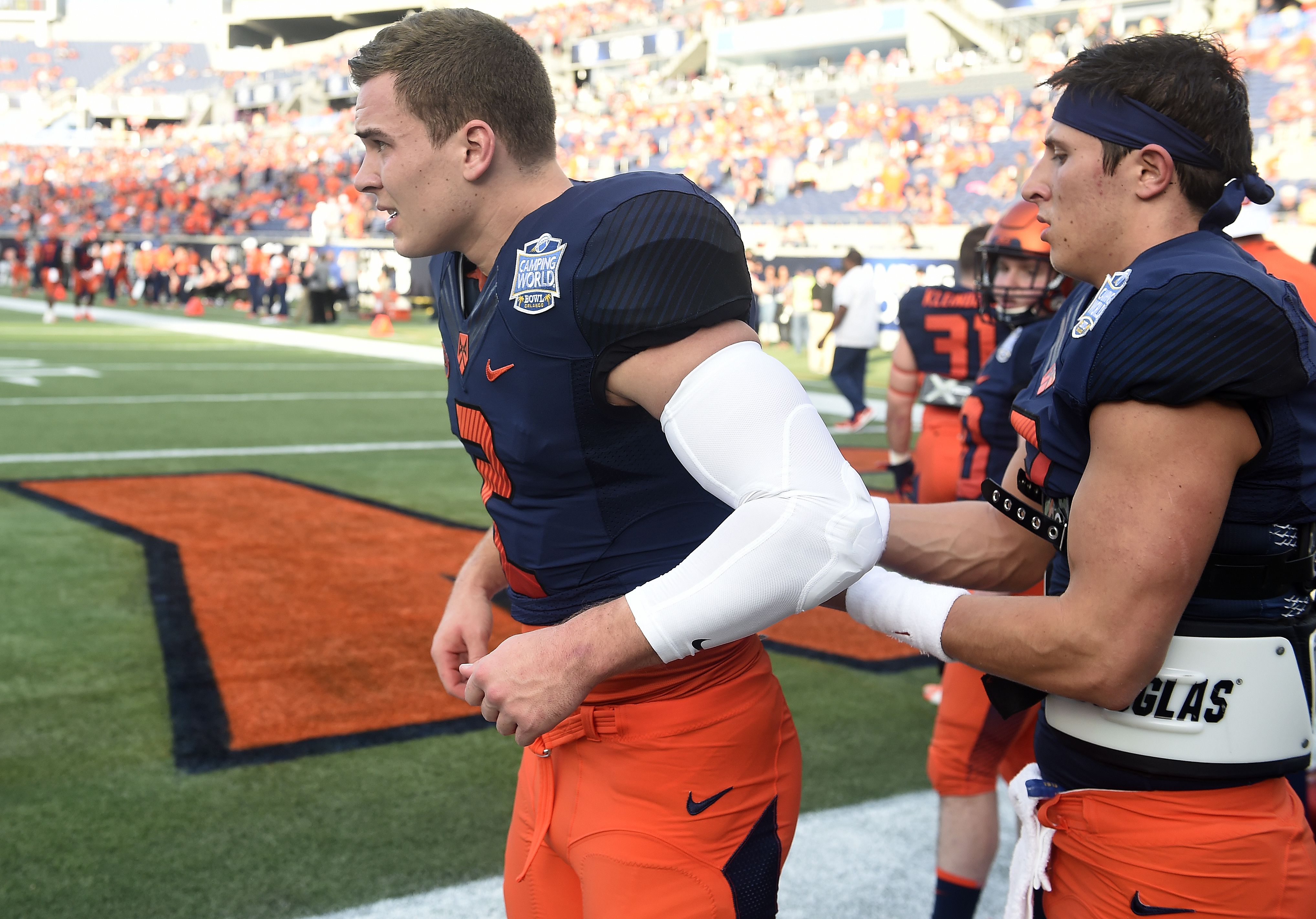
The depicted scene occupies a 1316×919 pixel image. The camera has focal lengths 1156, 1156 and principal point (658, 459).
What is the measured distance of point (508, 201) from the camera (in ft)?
5.53

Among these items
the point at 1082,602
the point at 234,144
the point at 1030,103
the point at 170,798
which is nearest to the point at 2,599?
the point at 170,798

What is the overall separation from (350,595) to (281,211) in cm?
3365

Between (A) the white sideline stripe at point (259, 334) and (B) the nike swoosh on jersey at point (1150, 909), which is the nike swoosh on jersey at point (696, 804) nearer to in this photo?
(B) the nike swoosh on jersey at point (1150, 909)

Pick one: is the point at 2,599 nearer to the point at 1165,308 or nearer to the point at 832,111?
the point at 1165,308

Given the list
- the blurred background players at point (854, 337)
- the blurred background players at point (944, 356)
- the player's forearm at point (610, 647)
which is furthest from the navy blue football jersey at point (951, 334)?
the blurred background players at point (854, 337)

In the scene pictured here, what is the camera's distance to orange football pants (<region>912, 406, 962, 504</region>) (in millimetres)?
4023

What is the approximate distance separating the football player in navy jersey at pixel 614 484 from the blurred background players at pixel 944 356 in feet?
7.81

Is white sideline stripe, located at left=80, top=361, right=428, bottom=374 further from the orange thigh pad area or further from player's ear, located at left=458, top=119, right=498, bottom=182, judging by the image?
player's ear, located at left=458, top=119, right=498, bottom=182

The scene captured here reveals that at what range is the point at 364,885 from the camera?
2.96m

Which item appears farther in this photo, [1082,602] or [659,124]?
[659,124]

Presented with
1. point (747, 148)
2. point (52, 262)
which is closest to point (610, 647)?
point (52, 262)

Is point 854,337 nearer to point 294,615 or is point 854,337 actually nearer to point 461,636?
point 294,615

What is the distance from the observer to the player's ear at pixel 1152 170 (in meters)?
1.53

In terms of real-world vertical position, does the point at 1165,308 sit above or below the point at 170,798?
above
